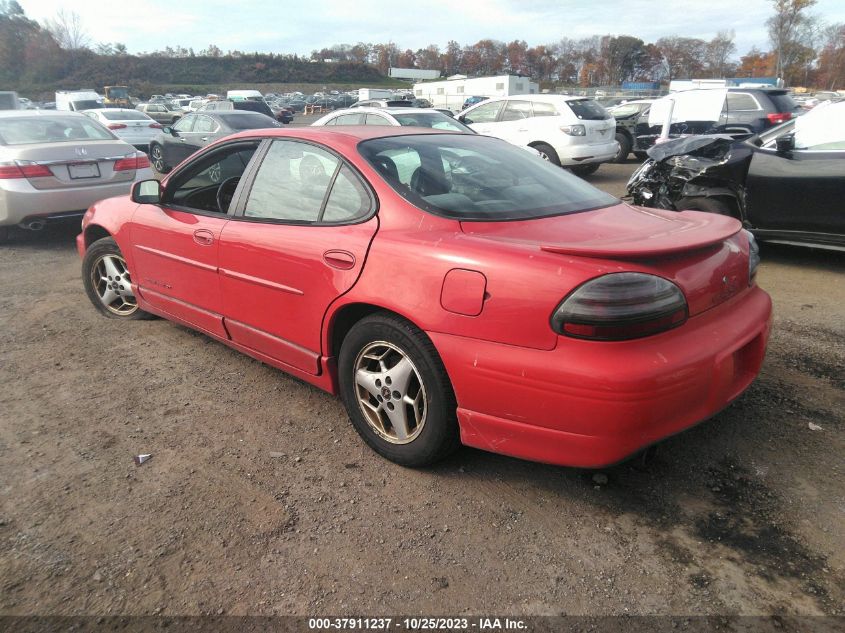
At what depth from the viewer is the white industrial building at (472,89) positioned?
49.9 meters

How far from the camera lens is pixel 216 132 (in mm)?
12461

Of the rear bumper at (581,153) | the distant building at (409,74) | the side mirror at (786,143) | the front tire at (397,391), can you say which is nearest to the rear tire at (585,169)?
the rear bumper at (581,153)

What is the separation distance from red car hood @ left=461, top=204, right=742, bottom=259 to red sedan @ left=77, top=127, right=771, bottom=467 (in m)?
0.01

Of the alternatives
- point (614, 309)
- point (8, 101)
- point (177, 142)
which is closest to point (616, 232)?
point (614, 309)

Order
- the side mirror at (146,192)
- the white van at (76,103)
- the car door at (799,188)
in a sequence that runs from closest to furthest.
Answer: the side mirror at (146,192) → the car door at (799,188) → the white van at (76,103)

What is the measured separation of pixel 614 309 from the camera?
2.05 metres

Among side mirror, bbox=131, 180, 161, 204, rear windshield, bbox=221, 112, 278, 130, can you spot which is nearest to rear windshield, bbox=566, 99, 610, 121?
rear windshield, bbox=221, 112, 278, 130

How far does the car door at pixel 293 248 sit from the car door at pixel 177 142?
1084cm

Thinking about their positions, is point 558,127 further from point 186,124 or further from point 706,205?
point 186,124

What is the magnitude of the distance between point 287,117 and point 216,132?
16.4m

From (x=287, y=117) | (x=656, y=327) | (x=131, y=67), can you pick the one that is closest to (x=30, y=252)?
(x=656, y=327)

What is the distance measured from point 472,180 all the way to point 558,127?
913cm

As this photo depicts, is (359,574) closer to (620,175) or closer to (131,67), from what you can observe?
(620,175)

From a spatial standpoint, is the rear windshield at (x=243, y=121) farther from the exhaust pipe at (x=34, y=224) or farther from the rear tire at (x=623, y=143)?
the rear tire at (x=623, y=143)
